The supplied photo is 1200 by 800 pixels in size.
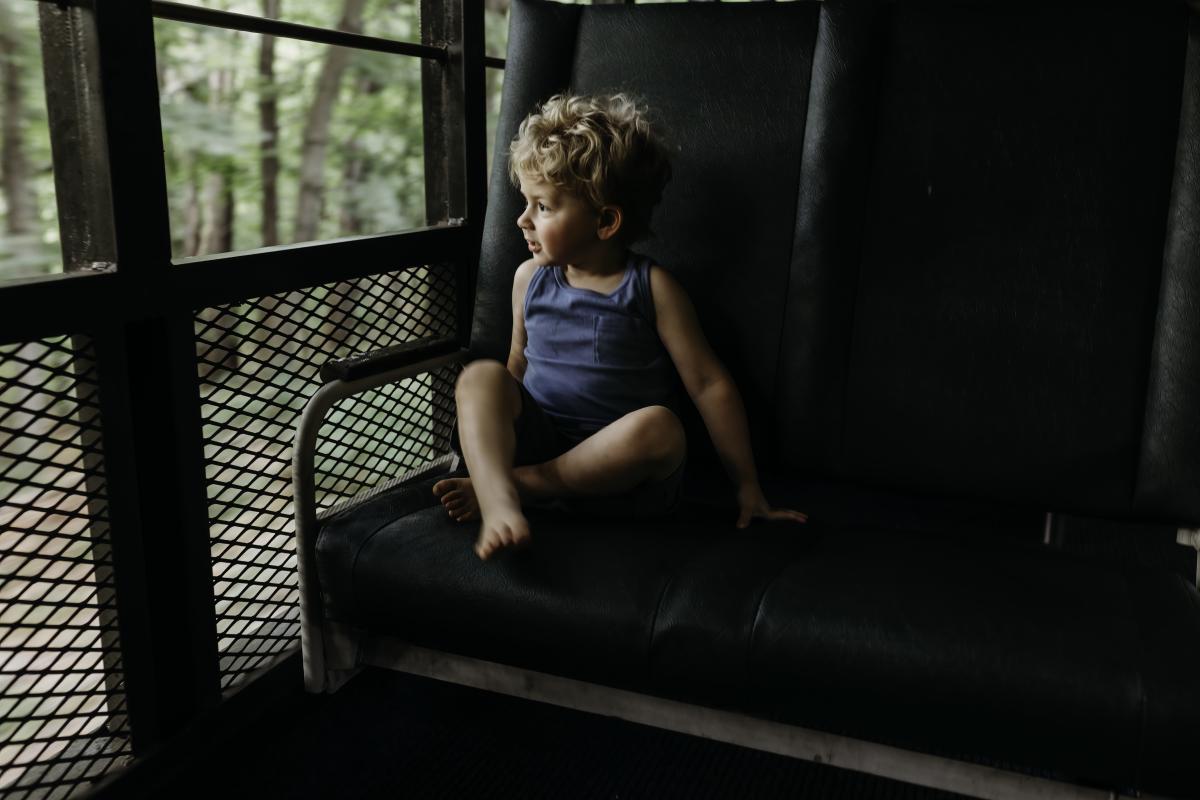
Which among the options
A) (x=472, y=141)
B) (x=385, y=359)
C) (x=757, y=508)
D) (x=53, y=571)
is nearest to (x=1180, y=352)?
(x=757, y=508)

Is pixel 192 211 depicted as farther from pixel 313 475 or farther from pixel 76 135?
pixel 313 475

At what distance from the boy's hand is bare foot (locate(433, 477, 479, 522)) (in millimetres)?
420

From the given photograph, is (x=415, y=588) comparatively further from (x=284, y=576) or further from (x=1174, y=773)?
(x=1174, y=773)

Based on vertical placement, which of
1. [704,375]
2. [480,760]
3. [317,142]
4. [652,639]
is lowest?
[480,760]

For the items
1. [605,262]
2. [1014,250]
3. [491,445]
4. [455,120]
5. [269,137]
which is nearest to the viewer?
[491,445]

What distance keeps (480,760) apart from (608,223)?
91 centimetres

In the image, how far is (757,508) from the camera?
157 centimetres

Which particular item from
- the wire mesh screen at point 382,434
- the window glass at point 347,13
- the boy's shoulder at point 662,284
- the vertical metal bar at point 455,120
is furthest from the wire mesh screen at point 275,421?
the window glass at point 347,13

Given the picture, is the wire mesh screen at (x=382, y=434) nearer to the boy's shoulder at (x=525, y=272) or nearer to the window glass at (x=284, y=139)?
the boy's shoulder at (x=525, y=272)

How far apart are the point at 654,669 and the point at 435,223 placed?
1.16 meters

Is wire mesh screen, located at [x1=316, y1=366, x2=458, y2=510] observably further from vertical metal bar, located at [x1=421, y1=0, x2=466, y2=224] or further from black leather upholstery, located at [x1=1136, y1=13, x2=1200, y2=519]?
black leather upholstery, located at [x1=1136, y1=13, x2=1200, y2=519]

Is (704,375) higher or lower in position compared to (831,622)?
higher

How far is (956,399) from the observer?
1571 mm

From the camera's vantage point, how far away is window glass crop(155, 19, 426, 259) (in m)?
2.18
